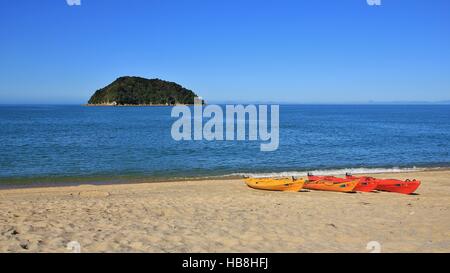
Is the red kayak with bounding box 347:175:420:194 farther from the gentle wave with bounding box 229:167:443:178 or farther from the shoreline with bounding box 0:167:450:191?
the gentle wave with bounding box 229:167:443:178

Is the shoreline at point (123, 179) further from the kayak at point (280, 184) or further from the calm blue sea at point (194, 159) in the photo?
the kayak at point (280, 184)

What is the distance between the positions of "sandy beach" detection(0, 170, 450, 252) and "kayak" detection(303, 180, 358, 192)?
0.50 meters

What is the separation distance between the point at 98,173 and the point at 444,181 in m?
19.0

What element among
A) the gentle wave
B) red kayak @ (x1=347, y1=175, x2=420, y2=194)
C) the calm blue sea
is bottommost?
the gentle wave

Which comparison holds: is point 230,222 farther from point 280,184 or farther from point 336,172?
point 336,172

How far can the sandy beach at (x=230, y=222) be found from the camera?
26.7 ft

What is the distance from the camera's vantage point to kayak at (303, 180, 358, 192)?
16312mm

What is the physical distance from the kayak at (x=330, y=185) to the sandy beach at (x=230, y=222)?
495 millimetres

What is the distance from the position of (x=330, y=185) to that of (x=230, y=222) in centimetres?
764

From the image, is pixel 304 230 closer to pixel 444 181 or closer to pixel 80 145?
pixel 444 181

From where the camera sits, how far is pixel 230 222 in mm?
10367

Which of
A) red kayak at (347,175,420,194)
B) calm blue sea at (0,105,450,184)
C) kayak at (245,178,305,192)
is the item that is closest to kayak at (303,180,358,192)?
kayak at (245,178,305,192)

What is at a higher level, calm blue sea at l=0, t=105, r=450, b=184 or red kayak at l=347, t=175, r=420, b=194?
red kayak at l=347, t=175, r=420, b=194
